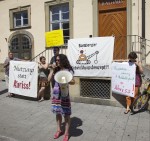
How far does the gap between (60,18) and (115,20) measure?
2831 mm

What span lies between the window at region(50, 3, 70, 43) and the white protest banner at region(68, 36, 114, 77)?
360 cm

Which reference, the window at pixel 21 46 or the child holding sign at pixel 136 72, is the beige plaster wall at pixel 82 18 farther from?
the child holding sign at pixel 136 72

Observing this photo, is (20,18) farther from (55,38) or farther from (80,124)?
(80,124)

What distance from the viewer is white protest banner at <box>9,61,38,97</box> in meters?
8.61

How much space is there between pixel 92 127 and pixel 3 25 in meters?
9.75

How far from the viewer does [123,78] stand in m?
7.02

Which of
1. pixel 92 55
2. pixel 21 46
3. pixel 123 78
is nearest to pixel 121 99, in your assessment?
pixel 123 78

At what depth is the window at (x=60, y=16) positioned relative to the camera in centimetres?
1129

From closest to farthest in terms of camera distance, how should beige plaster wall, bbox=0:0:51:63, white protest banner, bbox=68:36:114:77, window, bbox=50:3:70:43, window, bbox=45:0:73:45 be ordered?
white protest banner, bbox=68:36:114:77 < window, bbox=45:0:73:45 < window, bbox=50:3:70:43 < beige plaster wall, bbox=0:0:51:63

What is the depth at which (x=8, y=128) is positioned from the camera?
596 cm

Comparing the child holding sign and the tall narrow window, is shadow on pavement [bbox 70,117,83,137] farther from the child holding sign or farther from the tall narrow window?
the tall narrow window

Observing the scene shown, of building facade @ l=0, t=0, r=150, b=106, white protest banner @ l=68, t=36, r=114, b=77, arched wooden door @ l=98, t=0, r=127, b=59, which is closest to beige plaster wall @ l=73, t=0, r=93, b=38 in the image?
building facade @ l=0, t=0, r=150, b=106

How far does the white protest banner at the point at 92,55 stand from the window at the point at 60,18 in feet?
11.8

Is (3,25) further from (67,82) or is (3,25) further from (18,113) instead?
(67,82)
